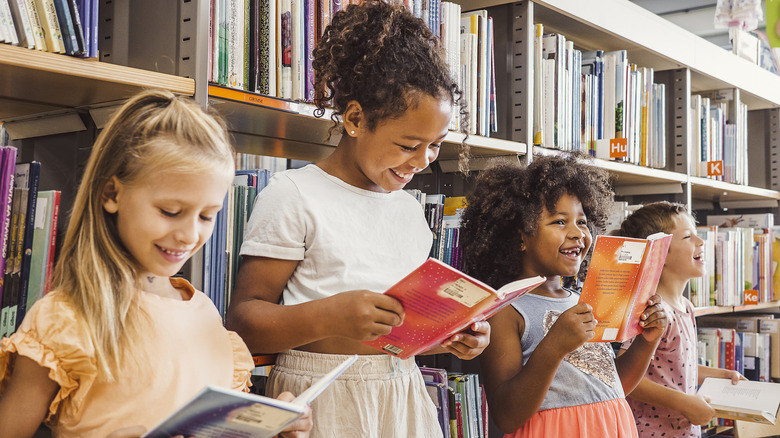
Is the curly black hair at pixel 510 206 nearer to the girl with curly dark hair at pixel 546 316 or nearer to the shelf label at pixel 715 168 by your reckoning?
the girl with curly dark hair at pixel 546 316

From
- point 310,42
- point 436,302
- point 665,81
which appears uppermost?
point 665,81

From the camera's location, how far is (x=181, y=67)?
1.16 meters

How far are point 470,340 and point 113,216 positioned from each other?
22.6 inches

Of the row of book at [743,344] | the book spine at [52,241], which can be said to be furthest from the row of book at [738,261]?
the book spine at [52,241]

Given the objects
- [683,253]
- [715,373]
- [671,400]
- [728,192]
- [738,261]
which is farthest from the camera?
[728,192]

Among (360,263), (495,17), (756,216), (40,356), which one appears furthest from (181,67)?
(756,216)

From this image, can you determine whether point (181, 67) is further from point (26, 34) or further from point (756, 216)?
point (756, 216)

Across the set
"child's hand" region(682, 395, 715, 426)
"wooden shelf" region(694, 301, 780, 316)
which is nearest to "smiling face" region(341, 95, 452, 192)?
"child's hand" region(682, 395, 715, 426)

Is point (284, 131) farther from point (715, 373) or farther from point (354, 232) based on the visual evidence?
point (715, 373)

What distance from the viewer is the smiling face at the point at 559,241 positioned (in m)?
1.53

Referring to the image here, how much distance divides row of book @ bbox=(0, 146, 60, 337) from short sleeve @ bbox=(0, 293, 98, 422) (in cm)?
22

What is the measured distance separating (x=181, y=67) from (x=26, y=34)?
24 cm

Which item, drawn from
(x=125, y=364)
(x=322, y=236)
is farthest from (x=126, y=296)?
(x=322, y=236)

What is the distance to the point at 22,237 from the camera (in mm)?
1013
